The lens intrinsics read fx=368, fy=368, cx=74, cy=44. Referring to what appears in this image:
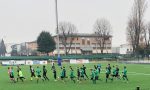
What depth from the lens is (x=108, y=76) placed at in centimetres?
3603

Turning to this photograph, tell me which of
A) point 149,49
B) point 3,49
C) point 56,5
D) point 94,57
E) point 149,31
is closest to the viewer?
point 56,5

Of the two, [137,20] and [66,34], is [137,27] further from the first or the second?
[66,34]

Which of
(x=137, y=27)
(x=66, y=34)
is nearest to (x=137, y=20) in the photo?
(x=137, y=27)

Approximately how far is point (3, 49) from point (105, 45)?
5240 cm

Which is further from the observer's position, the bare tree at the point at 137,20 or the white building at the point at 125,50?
the white building at the point at 125,50

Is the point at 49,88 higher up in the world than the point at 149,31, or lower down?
lower down

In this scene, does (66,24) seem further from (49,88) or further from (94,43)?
(49,88)

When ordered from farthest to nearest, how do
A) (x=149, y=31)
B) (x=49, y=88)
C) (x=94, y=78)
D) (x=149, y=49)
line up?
(x=149, y=31) < (x=149, y=49) < (x=94, y=78) < (x=49, y=88)

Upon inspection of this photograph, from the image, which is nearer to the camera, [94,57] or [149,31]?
[94,57]

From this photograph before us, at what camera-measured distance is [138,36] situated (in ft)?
348

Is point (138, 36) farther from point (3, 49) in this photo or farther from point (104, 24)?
point (3, 49)

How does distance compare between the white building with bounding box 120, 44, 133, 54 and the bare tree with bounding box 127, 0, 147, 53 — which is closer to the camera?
the bare tree with bounding box 127, 0, 147, 53

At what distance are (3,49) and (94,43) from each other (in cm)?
4627

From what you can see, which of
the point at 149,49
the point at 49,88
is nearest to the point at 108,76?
the point at 49,88
